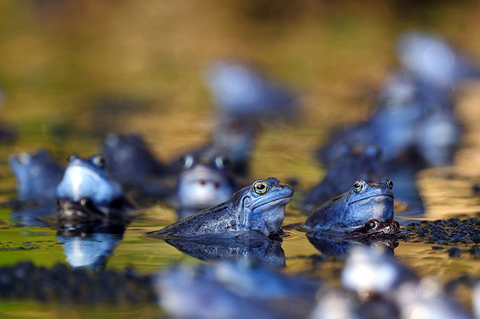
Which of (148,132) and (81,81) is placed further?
(81,81)

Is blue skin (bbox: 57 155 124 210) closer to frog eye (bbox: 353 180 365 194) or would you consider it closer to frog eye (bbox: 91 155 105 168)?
frog eye (bbox: 91 155 105 168)

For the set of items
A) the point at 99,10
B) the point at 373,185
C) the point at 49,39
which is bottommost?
the point at 373,185

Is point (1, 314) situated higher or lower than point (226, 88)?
lower

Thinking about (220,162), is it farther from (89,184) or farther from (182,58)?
(182,58)

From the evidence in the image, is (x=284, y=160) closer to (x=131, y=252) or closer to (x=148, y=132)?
(x=148, y=132)

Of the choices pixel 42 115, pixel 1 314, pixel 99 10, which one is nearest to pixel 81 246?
pixel 1 314

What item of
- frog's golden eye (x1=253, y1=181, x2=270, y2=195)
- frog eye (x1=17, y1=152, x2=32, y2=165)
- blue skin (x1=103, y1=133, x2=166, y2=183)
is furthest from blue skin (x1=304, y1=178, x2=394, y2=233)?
frog eye (x1=17, y1=152, x2=32, y2=165)

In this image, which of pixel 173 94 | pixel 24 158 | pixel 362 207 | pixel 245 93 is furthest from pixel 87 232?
pixel 173 94
